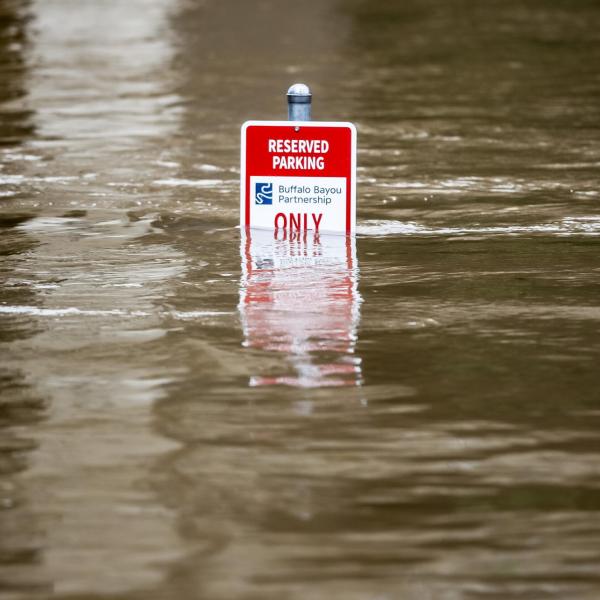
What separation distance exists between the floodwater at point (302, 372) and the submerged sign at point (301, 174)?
0.68 ft

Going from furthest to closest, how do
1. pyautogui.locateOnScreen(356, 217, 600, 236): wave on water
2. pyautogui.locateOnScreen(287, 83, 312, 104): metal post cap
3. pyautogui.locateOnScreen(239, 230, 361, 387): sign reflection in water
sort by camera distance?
pyautogui.locateOnScreen(356, 217, 600, 236): wave on water
pyautogui.locateOnScreen(287, 83, 312, 104): metal post cap
pyautogui.locateOnScreen(239, 230, 361, 387): sign reflection in water

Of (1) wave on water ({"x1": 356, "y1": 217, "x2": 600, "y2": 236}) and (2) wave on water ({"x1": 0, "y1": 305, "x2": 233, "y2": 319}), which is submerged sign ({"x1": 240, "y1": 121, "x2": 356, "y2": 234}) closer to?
(1) wave on water ({"x1": 356, "y1": 217, "x2": 600, "y2": 236})

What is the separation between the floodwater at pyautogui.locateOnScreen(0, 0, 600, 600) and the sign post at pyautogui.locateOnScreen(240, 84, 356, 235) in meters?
0.21

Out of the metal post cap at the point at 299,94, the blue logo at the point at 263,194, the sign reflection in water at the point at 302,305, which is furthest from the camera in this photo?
the blue logo at the point at 263,194

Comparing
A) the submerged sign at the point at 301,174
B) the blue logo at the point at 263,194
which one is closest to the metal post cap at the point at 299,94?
the submerged sign at the point at 301,174

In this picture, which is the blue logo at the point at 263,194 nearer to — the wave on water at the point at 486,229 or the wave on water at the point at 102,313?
the wave on water at the point at 486,229

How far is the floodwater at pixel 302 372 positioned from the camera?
5.14m

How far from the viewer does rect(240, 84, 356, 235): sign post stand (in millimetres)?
10211

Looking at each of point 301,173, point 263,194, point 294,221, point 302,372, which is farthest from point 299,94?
point 302,372

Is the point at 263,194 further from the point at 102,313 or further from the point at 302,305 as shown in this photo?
the point at 102,313

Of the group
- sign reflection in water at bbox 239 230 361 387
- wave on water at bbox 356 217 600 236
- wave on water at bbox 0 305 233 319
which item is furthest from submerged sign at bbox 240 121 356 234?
wave on water at bbox 0 305 233 319

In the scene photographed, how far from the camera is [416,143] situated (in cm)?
1515

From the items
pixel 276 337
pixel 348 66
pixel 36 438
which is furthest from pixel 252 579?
pixel 348 66

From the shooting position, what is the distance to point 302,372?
7191 mm
